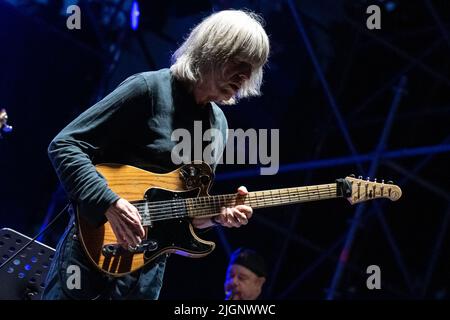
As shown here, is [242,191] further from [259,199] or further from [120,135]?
[120,135]

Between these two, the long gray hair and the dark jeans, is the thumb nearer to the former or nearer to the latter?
the long gray hair

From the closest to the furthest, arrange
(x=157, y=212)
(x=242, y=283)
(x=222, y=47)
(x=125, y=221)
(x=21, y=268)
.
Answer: (x=125, y=221) → (x=157, y=212) → (x=222, y=47) → (x=21, y=268) → (x=242, y=283)

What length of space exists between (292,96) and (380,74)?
3.11 feet

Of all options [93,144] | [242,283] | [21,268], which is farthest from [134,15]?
[93,144]

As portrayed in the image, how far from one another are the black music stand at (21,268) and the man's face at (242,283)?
1.94 metres

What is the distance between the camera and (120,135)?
7.90 ft

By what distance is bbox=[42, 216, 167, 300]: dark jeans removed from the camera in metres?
2.21

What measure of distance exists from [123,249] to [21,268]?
0.81m

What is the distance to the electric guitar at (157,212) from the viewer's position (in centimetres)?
231

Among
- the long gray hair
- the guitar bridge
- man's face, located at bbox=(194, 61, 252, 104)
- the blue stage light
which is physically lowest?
the guitar bridge

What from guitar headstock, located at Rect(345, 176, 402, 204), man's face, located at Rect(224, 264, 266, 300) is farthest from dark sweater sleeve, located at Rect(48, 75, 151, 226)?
man's face, located at Rect(224, 264, 266, 300)

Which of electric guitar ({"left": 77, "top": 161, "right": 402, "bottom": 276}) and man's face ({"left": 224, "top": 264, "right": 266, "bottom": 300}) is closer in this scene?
electric guitar ({"left": 77, "top": 161, "right": 402, "bottom": 276})

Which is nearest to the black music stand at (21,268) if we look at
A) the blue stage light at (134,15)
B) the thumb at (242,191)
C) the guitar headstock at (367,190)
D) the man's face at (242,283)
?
the thumb at (242,191)

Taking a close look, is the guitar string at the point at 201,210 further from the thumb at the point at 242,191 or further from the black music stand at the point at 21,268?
the black music stand at the point at 21,268
